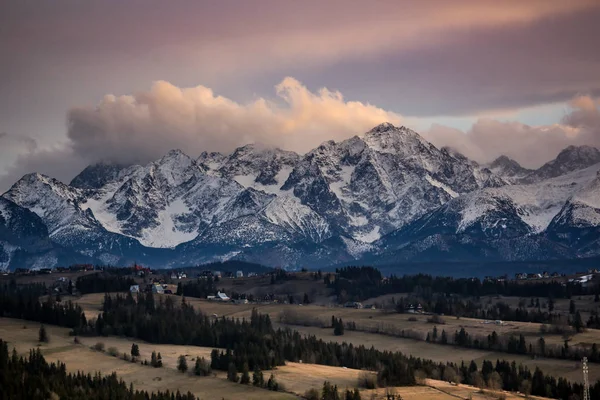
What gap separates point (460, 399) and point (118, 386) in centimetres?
6232

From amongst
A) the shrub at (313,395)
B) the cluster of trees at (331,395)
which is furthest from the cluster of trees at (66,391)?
the cluster of trees at (331,395)

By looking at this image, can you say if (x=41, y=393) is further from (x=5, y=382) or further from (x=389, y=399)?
(x=389, y=399)

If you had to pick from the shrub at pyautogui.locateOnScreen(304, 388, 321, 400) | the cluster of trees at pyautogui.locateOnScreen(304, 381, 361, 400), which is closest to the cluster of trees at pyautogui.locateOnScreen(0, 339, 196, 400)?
the shrub at pyautogui.locateOnScreen(304, 388, 321, 400)

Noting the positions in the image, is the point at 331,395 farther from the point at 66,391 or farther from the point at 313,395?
the point at 66,391

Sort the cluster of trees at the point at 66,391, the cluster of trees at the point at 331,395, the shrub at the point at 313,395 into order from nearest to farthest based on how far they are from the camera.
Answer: the cluster of trees at the point at 66,391 → the cluster of trees at the point at 331,395 → the shrub at the point at 313,395

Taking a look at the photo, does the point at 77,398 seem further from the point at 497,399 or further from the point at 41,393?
the point at 497,399

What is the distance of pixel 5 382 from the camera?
196375 mm

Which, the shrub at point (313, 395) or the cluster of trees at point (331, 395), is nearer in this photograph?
the cluster of trees at point (331, 395)

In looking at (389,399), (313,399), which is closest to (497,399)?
(389,399)

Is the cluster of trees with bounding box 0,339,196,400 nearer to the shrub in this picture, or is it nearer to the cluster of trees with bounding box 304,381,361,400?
the shrub

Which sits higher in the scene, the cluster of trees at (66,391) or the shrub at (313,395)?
the cluster of trees at (66,391)

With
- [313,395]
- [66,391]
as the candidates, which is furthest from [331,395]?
[66,391]

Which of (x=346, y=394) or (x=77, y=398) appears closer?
(x=77, y=398)

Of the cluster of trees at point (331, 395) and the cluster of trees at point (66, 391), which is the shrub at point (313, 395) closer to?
the cluster of trees at point (331, 395)
